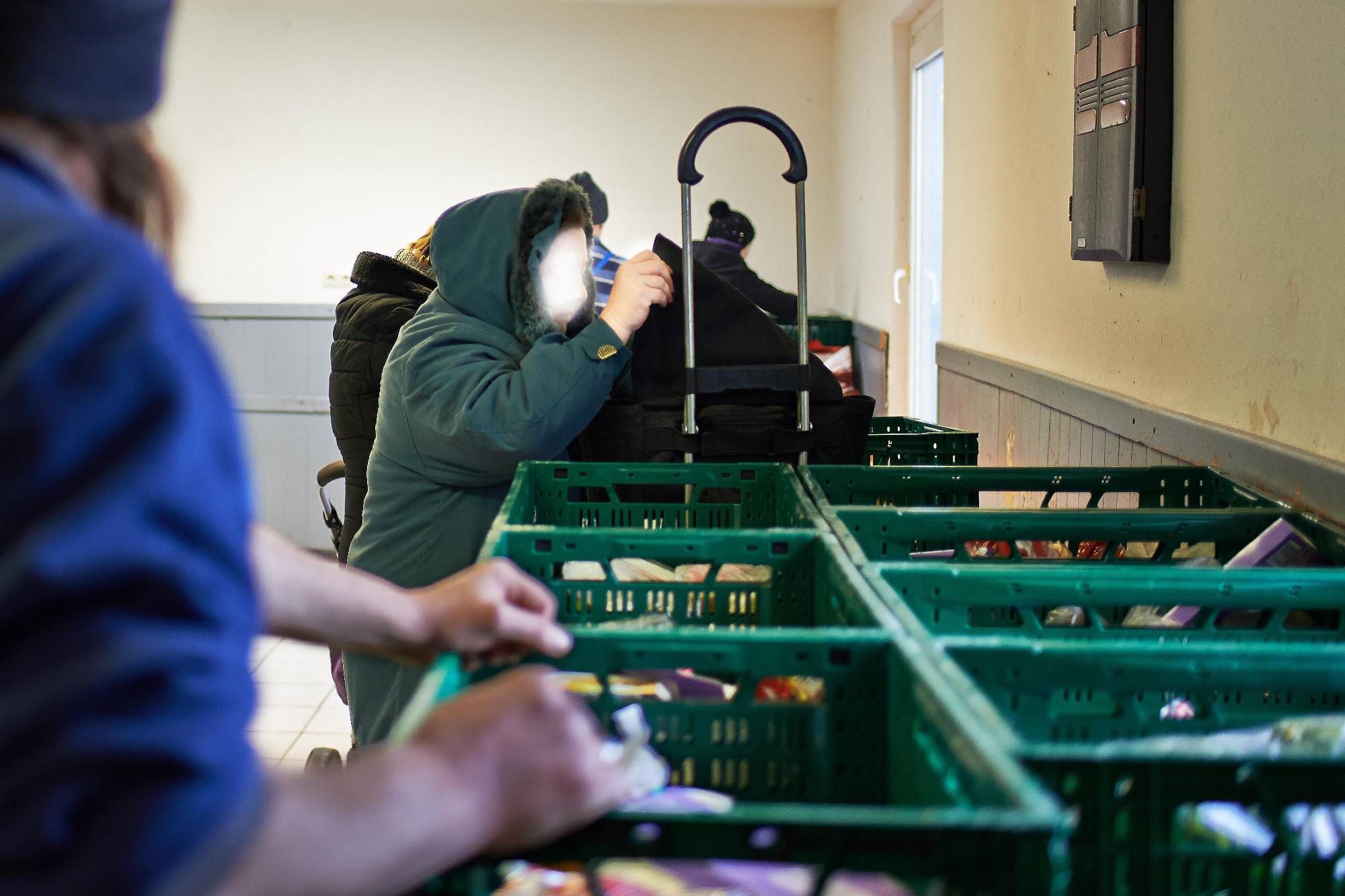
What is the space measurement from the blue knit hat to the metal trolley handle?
1662mm

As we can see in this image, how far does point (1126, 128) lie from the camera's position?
2230 mm

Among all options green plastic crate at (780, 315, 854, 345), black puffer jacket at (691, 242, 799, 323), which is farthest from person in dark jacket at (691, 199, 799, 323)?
green plastic crate at (780, 315, 854, 345)

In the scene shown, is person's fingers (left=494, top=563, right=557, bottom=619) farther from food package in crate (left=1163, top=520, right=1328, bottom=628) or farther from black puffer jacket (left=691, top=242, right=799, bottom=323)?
black puffer jacket (left=691, top=242, right=799, bottom=323)

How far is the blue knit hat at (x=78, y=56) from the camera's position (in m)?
0.56

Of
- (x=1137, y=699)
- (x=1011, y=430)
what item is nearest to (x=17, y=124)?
(x=1137, y=699)

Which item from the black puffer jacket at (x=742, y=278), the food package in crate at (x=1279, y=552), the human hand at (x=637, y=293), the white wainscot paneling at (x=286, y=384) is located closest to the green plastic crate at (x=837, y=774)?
the food package in crate at (x=1279, y=552)

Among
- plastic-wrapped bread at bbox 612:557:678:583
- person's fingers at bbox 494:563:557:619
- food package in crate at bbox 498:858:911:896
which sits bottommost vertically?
food package in crate at bbox 498:858:911:896

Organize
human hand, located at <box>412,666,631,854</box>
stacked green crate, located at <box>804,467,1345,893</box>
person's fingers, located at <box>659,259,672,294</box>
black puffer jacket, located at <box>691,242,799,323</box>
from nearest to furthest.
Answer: human hand, located at <box>412,666,631,854</box> → stacked green crate, located at <box>804,467,1345,893</box> → person's fingers, located at <box>659,259,672,294</box> → black puffer jacket, located at <box>691,242,799,323</box>

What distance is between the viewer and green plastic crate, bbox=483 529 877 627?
1.44m

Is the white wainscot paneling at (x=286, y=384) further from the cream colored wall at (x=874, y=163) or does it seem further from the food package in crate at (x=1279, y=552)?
→ the food package in crate at (x=1279, y=552)

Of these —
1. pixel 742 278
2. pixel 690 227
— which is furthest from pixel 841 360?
pixel 690 227

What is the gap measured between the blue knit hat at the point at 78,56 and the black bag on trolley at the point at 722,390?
166 cm

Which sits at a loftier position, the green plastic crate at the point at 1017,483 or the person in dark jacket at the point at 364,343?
the person in dark jacket at the point at 364,343

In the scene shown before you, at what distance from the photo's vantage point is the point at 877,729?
104cm
